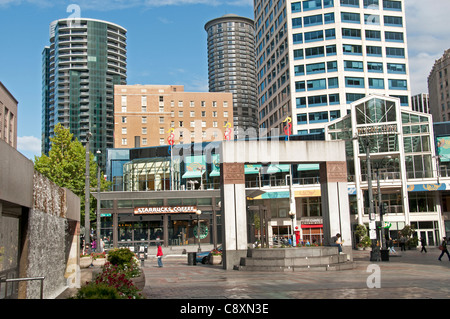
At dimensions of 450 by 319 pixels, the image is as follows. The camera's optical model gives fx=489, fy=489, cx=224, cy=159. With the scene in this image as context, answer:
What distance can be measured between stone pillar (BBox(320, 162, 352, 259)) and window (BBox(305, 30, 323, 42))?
183 feet

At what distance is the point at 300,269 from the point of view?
24297mm

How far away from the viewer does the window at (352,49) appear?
262 ft

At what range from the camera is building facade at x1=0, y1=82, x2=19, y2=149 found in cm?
2886

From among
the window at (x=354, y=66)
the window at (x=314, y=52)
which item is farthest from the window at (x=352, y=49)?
the window at (x=314, y=52)

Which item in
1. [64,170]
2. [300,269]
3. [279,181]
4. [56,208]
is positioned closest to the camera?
[56,208]

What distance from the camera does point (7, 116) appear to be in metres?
30.5

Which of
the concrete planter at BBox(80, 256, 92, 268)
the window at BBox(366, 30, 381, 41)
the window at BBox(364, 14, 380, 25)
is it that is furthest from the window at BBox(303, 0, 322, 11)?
the concrete planter at BBox(80, 256, 92, 268)

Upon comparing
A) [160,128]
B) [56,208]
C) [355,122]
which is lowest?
[56,208]

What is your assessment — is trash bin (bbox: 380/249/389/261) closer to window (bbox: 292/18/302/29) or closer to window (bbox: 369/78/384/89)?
window (bbox: 369/78/384/89)

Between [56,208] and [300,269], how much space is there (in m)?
12.8

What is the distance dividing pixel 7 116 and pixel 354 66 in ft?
202

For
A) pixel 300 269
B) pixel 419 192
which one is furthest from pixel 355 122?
pixel 300 269

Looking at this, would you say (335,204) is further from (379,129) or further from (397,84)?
(397,84)
